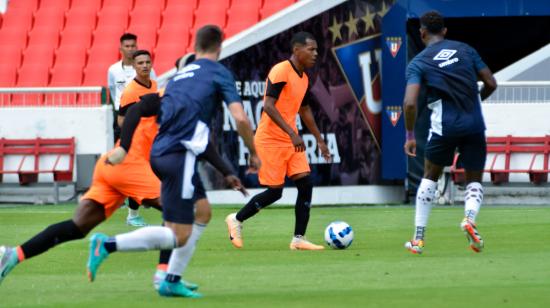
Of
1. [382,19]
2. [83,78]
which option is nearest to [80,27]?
[83,78]

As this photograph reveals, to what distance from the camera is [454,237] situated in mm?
15188

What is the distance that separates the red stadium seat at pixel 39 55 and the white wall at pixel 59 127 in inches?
123

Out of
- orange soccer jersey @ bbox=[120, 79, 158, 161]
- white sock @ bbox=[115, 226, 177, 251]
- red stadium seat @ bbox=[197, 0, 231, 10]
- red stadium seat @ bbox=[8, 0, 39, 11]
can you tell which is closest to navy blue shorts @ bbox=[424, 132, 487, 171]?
orange soccer jersey @ bbox=[120, 79, 158, 161]

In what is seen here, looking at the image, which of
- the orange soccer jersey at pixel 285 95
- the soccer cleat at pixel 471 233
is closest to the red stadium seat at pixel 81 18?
the orange soccer jersey at pixel 285 95

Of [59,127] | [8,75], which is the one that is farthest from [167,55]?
[8,75]

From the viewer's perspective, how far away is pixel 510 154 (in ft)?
77.0

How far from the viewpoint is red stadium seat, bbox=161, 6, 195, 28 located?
26.7 meters

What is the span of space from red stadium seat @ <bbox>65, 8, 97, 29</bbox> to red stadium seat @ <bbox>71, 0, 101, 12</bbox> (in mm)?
58

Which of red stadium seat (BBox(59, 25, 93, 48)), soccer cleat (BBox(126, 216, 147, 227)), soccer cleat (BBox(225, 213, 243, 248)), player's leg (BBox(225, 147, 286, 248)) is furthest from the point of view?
red stadium seat (BBox(59, 25, 93, 48))

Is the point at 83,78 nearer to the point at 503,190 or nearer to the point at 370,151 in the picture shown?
the point at 370,151

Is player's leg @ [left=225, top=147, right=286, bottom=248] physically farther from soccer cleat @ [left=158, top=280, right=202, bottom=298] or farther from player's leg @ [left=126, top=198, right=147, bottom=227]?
soccer cleat @ [left=158, top=280, right=202, bottom=298]

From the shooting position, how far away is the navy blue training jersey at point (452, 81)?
12711 mm

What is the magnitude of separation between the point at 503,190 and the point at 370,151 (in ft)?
8.65

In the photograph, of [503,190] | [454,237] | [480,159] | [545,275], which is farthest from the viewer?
[503,190]
